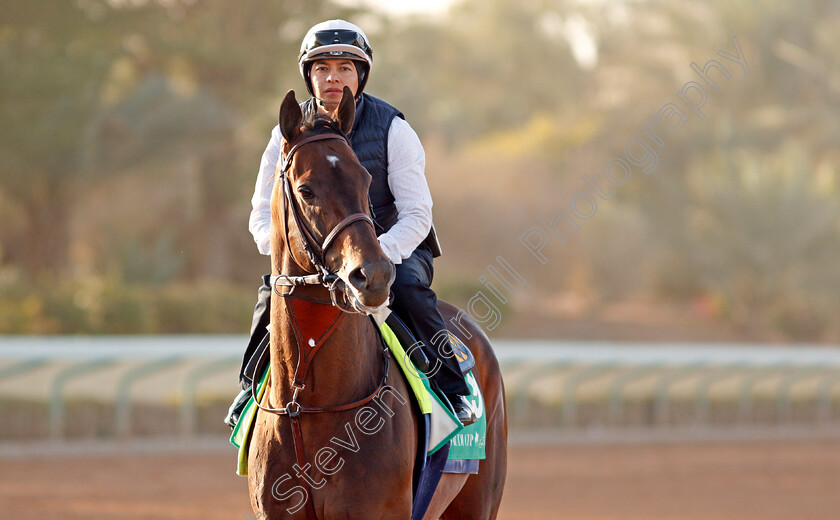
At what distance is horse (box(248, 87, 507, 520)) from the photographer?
3.21 m

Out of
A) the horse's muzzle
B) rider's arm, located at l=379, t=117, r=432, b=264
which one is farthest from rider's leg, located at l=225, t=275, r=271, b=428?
the horse's muzzle

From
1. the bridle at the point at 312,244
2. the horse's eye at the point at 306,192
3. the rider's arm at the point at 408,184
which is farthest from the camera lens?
the rider's arm at the point at 408,184

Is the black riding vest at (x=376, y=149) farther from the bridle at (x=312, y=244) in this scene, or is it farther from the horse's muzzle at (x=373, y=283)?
the horse's muzzle at (x=373, y=283)

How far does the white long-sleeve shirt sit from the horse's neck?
334 millimetres

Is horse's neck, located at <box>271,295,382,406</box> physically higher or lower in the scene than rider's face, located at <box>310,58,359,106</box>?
lower

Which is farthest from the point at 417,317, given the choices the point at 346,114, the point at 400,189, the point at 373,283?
the point at 373,283

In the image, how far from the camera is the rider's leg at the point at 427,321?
12.8ft

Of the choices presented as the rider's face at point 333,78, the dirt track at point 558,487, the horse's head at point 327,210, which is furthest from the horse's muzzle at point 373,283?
the dirt track at point 558,487

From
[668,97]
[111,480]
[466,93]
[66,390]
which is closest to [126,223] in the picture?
[66,390]

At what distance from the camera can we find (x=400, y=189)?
3773 mm

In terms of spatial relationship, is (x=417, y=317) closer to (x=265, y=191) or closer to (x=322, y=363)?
(x=322, y=363)

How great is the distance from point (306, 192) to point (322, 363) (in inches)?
23.7

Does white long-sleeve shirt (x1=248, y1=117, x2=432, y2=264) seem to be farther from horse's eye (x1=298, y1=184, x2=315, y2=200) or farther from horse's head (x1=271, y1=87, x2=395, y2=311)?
horse's eye (x1=298, y1=184, x2=315, y2=200)

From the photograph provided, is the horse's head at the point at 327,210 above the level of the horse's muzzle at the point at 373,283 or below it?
above
